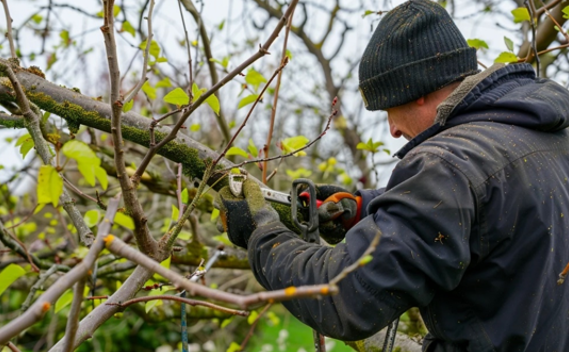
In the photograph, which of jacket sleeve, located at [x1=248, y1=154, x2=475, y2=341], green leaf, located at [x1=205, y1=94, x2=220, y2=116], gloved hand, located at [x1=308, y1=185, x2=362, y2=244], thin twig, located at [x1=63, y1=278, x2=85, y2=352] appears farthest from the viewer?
gloved hand, located at [x1=308, y1=185, x2=362, y2=244]

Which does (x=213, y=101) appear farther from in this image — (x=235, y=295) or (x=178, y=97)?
(x=235, y=295)

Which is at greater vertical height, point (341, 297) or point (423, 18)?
point (423, 18)

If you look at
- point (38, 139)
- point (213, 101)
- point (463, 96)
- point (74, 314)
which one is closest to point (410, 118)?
point (463, 96)

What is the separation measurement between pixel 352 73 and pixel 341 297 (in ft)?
12.7

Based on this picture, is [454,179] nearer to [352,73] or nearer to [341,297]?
[341,297]

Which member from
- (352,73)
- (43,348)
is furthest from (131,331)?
(352,73)

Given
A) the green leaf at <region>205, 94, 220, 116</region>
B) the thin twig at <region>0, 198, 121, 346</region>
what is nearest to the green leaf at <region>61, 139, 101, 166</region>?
the thin twig at <region>0, 198, 121, 346</region>

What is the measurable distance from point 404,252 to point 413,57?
0.77 metres

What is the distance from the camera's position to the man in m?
1.43

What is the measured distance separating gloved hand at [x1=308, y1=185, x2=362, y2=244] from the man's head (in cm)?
44

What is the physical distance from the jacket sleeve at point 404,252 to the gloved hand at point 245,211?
15.7 inches

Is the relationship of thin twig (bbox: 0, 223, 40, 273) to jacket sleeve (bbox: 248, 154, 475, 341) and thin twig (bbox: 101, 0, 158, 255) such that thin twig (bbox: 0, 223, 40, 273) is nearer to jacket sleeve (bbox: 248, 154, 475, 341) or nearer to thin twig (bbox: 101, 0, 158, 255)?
thin twig (bbox: 101, 0, 158, 255)

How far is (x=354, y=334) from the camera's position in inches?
59.1

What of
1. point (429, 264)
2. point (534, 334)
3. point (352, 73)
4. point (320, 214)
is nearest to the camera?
point (429, 264)
